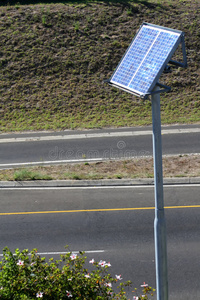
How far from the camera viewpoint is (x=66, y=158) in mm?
18234

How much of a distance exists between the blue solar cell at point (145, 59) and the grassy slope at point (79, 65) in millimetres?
15807

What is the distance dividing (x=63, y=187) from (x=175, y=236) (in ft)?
15.3

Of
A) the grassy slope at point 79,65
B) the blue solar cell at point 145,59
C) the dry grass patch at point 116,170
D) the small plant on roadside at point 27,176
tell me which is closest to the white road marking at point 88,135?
the grassy slope at point 79,65

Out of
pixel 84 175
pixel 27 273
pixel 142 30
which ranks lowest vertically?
pixel 27 273

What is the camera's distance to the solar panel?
19.1ft

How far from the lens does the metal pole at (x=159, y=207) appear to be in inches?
230

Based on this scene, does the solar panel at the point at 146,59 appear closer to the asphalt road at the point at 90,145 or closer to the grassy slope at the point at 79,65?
the asphalt road at the point at 90,145

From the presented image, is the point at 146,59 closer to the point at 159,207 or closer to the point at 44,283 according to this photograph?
the point at 159,207

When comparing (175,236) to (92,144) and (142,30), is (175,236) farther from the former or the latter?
(92,144)

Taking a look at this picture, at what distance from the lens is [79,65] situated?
26203 mm

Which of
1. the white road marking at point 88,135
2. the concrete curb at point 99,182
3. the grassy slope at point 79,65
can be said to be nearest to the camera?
the concrete curb at point 99,182

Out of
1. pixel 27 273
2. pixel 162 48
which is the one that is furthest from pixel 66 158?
pixel 162 48

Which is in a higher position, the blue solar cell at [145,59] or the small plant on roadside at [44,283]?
the blue solar cell at [145,59]

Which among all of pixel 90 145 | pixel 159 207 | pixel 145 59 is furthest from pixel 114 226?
pixel 90 145
